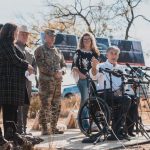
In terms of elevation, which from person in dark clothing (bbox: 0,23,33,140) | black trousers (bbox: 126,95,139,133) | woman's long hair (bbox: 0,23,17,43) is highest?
woman's long hair (bbox: 0,23,17,43)

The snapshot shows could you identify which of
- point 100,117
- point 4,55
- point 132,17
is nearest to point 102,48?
point 132,17

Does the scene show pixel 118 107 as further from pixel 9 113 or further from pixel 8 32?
pixel 8 32

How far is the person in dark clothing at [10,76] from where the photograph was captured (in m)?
6.39

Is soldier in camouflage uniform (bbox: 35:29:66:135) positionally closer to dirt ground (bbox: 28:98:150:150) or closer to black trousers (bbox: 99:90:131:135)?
black trousers (bbox: 99:90:131:135)

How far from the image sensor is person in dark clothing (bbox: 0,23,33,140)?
21.0 ft

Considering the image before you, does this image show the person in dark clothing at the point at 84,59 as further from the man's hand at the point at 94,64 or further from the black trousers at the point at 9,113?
the black trousers at the point at 9,113

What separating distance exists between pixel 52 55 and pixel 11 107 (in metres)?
2.36

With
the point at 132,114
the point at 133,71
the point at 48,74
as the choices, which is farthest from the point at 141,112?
the point at 48,74

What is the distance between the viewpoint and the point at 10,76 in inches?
253

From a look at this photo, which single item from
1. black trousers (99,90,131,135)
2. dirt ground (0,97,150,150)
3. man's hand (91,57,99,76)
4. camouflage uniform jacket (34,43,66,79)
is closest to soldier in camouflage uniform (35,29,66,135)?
camouflage uniform jacket (34,43,66,79)

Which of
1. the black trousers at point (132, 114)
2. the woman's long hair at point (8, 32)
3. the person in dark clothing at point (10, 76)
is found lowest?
the black trousers at point (132, 114)

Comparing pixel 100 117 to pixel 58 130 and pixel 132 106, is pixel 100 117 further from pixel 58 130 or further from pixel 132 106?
pixel 58 130

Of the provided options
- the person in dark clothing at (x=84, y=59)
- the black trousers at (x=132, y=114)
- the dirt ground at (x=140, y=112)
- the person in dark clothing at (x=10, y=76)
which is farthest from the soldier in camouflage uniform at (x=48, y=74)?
the person in dark clothing at (x=10, y=76)

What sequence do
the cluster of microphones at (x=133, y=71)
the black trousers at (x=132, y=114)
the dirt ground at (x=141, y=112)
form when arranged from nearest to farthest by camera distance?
the dirt ground at (x=141, y=112)
the cluster of microphones at (x=133, y=71)
the black trousers at (x=132, y=114)
